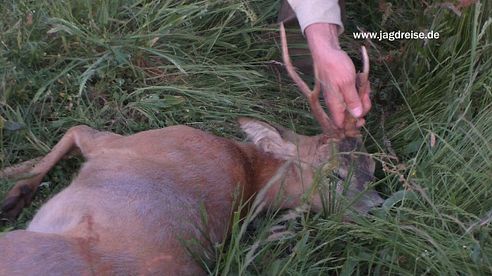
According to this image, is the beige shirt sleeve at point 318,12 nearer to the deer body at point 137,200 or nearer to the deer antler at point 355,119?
the deer antler at point 355,119

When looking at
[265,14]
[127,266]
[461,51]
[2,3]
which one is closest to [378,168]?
[461,51]

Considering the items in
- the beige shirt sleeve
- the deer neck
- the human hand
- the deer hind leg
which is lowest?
the deer neck

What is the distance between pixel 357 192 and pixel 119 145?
1.04 metres

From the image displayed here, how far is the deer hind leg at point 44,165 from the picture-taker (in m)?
3.56

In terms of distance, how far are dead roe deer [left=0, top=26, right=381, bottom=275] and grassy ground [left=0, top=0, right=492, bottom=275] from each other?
5.2 inches

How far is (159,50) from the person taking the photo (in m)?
4.18

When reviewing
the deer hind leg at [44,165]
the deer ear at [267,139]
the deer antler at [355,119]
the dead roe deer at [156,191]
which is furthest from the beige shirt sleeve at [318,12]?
the deer hind leg at [44,165]

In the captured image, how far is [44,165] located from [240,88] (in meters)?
1.11

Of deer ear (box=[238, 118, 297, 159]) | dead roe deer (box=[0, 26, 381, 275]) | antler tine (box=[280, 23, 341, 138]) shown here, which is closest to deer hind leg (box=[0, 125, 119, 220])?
dead roe deer (box=[0, 26, 381, 275])

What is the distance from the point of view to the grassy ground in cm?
342

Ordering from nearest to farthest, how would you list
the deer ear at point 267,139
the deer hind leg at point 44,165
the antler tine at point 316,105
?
the antler tine at point 316,105, the deer hind leg at point 44,165, the deer ear at point 267,139

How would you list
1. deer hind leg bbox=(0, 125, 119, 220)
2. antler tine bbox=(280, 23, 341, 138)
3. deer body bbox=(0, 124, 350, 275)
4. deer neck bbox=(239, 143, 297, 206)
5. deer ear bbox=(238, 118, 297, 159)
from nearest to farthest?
deer body bbox=(0, 124, 350, 275)
antler tine bbox=(280, 23, 341, 138)
deer hind leg bbox=(0, 125, 119, 220)
deer neck bbox=(239, 143, 297, 206)
deer ear bbox=(238, 118, 297, 159)

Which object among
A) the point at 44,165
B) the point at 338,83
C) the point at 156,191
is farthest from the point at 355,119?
the point at 44,165

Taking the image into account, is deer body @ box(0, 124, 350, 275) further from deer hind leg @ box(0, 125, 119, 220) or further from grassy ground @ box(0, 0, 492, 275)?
grassy ground @ box(0, 0, 492, 275)
